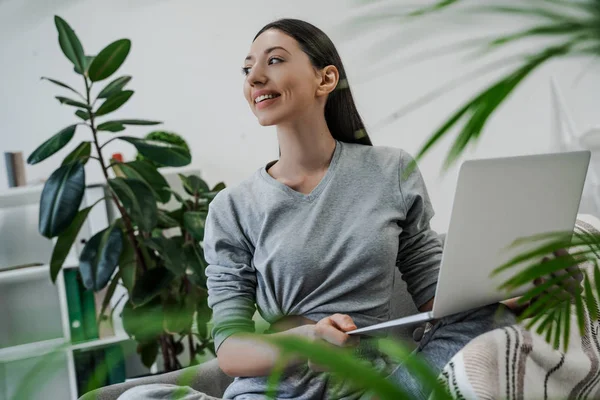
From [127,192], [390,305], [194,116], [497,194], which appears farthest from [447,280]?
[194,116]

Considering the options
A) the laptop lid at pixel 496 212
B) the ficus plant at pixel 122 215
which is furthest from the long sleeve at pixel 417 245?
the ficus plant at pixel 122 215

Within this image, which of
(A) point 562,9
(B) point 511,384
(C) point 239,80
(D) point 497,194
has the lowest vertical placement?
(B) point 511,384

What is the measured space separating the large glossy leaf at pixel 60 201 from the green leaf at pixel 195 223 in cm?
38

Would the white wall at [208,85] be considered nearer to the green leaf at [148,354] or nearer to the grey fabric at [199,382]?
the green leaf at [148,354]

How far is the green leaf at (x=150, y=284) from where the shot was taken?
8.60 feet

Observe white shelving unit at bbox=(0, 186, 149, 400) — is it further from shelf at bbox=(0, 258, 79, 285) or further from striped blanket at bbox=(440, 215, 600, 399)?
striped blanket at bbox=(440, 215, 600, 399)

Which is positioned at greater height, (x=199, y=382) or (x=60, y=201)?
(x=60, y=201)

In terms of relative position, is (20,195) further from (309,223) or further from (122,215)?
(309,223)

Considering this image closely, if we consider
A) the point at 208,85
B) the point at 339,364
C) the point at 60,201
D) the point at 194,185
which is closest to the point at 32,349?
the point at 339,364

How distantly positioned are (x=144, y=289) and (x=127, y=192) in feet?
1.08

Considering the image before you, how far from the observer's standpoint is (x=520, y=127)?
396cm

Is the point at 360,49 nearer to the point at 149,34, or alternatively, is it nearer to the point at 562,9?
the point at 149,34

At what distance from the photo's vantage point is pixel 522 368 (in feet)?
2.65

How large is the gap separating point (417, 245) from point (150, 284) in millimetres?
1382
